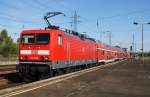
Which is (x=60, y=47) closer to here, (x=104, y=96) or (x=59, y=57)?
(x=59, y=57)

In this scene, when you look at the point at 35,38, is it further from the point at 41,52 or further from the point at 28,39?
the point at 41,52

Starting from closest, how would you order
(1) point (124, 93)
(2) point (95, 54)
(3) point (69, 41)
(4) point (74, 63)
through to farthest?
1. (1) point (124, 93)
2. (3) point (69, 41)
3. (4) point (74, 63)
4. (2) point (95, 54)

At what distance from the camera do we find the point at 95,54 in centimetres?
4197

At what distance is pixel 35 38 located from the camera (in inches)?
848

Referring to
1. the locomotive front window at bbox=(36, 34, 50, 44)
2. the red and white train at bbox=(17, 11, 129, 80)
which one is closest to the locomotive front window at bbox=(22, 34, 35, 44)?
the red and white train at bbox=(17, 11, 129, 80)

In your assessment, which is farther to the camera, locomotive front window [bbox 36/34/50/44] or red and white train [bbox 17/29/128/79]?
locomotive front window [bbox 36/34/50/44]

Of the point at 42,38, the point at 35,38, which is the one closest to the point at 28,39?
the point at 35,38

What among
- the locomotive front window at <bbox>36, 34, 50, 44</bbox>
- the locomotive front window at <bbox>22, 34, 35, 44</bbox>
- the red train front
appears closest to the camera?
the red train front

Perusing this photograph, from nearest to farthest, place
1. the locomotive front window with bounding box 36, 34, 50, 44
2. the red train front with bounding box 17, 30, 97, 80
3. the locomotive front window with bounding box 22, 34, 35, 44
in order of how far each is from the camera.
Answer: the red train front with bounding box 17, 30, 97, 80 < the locomotive front window with bounding box 36, 34, 50, 44 < the locomotive front window with bounding box 22, 34, 35, 44

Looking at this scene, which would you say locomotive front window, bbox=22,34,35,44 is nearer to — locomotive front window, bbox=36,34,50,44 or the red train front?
the red train front

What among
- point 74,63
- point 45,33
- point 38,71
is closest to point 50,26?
point 45,33

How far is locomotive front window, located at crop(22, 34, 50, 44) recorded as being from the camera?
69.6ft

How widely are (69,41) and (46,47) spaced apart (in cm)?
447

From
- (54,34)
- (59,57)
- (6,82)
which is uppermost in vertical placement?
(54,34)
